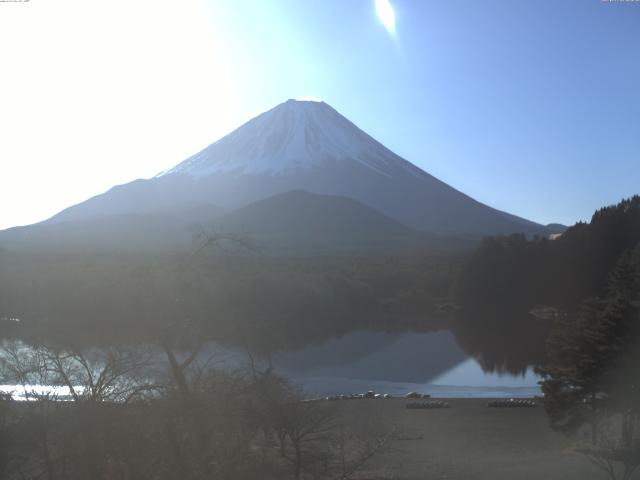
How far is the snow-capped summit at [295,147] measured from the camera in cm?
8262

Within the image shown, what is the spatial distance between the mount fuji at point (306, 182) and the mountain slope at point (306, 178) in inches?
4.6

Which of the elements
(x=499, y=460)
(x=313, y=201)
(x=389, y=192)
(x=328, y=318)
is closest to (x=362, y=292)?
(x=328, y=318)

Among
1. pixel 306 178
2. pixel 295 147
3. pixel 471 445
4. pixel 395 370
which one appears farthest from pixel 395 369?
pixel 295 147

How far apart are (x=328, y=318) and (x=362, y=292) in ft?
21.5

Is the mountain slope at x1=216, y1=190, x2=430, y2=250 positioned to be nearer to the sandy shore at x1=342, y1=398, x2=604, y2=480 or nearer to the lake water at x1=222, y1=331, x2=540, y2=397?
the lake water at x1=222, y1=331, x2=540, y2=397

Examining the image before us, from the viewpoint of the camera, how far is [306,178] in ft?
269

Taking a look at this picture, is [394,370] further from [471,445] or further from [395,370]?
[471,445]

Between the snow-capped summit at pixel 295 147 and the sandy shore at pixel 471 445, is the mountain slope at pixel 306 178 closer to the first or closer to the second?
the snow-capped summit at pixel 295 147

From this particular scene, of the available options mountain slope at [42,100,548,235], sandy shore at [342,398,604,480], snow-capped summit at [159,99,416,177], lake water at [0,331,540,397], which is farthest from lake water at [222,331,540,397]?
snow-capped summit at [159,99,416,177]

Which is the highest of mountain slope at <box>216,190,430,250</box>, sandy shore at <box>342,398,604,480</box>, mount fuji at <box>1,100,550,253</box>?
mount fuji at <box>1,100,550,253</box>

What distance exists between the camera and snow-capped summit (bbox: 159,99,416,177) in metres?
82.6

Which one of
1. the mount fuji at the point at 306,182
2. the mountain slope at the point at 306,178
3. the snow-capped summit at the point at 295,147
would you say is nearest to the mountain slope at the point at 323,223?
the mount fuji at the point at 306,182

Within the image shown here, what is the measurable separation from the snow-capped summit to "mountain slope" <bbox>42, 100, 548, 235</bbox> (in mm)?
121

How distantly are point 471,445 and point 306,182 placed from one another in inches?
2839
